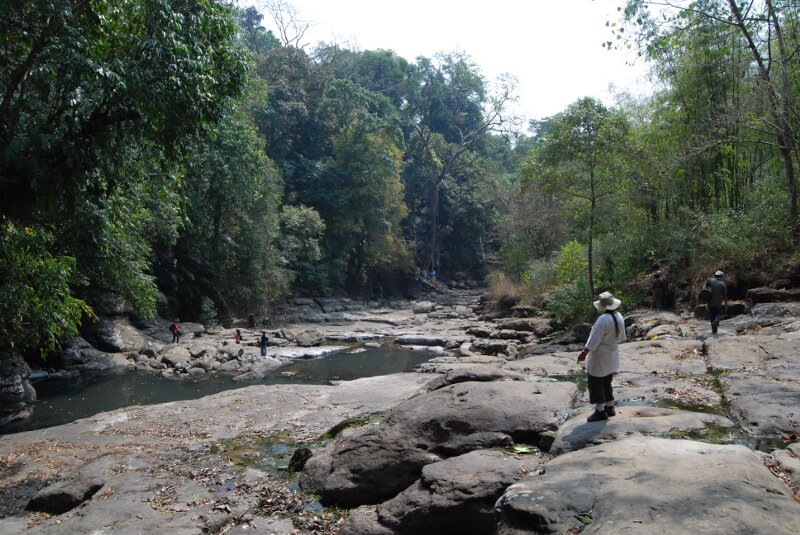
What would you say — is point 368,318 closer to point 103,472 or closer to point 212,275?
point 212,275

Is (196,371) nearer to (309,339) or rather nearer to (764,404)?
(309,339)

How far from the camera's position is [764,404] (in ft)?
22.0

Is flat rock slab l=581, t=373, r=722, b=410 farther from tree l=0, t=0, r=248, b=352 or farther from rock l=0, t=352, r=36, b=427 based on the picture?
rock l=0, t=352, r=36, b=427

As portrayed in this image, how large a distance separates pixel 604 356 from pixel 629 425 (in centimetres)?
78

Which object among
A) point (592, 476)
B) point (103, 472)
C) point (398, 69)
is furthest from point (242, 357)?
point (398, 69)

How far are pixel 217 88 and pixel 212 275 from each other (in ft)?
71.1

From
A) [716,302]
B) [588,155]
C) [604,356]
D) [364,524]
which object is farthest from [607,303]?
[588,155]

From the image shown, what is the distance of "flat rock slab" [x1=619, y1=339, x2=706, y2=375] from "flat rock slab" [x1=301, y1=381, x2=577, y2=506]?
289 cm

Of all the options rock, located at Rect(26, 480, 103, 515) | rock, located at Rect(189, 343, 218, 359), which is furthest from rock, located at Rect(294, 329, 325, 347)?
rock, located at Rect(26, 480, 103, 515)

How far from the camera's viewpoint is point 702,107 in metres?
17.9

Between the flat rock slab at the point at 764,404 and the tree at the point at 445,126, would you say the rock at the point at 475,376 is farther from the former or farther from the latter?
the tree at the point at 445,126

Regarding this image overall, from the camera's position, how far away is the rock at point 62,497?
21.7ft

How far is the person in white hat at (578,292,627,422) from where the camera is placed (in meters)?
6.09

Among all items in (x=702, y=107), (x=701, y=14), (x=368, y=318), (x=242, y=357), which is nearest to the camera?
(x=701, y=14)
